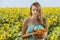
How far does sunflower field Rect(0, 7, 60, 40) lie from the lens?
6.17 feet

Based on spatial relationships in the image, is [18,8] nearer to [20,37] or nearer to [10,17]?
[10,17]

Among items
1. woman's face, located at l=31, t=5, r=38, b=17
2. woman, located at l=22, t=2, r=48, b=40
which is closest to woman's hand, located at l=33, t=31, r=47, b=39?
woman, located at l=22, t=2, r=48, b=40

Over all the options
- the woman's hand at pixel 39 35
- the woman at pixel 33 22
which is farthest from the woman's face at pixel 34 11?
the woman's hand at pixel 39 35

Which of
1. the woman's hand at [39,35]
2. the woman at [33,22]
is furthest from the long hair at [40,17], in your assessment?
the woman's hand at [39,35]

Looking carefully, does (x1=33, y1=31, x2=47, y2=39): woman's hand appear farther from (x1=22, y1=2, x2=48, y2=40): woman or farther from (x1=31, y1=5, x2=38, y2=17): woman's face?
(x1=31, y1=5, x2=38, y2=17): woman's face

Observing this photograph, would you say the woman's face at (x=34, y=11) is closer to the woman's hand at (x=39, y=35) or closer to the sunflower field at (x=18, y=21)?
the sunflower field at (x=18, y=21)

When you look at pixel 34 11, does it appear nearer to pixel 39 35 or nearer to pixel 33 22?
pixel 33 22

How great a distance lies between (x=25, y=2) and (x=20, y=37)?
422mm

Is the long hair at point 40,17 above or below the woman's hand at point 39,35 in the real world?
above

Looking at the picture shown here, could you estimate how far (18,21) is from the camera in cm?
193

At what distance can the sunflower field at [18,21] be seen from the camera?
1881 millimetres

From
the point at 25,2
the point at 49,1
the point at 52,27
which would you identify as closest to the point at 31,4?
the point at 25,2

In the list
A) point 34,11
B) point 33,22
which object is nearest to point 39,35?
point 33,22

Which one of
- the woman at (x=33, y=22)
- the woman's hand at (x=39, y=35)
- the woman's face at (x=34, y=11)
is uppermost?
the woman's face at (x=34, y=11)
